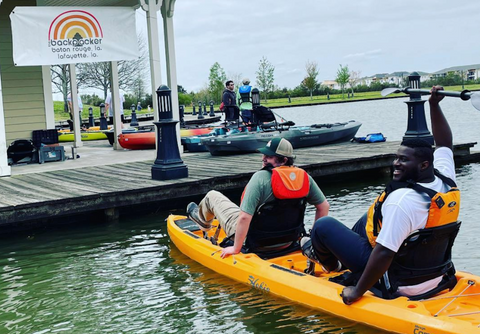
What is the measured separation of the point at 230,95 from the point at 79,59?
474 centimetres

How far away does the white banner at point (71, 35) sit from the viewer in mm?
11867

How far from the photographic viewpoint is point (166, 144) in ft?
32.9

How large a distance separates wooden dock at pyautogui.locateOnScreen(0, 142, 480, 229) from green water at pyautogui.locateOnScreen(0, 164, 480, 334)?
1.29ft

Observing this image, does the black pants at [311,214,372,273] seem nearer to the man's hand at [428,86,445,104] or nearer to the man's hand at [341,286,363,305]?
the man's hand at [341,286,363,305]

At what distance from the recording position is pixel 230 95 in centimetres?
1595

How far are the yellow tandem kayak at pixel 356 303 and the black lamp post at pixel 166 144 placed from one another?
11.7 feet

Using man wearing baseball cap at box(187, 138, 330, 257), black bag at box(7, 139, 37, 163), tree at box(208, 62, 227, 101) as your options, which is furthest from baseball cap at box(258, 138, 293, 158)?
tree at box(208, 62, 227, 101)

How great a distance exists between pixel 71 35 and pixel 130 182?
3.97 m

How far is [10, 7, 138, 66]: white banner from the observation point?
38.9ft

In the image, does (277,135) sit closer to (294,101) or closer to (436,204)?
(436,204)

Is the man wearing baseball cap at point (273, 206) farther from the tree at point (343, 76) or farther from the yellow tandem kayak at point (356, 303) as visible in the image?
the tree at point (343, 76)

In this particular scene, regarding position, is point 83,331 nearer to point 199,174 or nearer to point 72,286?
point 72,286

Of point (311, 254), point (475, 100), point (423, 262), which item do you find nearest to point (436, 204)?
point (423, 262)

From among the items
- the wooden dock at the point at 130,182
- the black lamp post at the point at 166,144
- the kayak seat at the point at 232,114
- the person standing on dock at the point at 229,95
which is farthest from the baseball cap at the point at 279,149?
the kayak seat at the point at 232,114
